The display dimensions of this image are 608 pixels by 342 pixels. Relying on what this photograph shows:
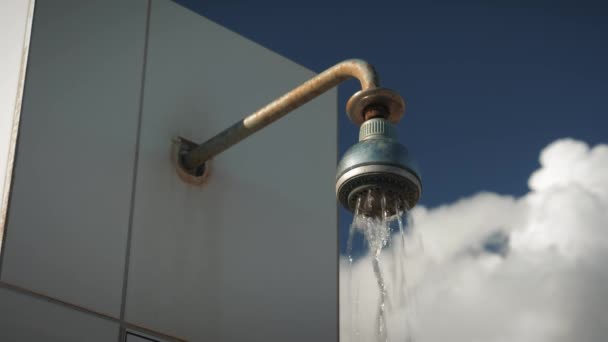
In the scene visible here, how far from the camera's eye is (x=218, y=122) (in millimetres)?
5730

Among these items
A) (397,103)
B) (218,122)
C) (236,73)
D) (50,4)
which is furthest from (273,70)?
(397,103)

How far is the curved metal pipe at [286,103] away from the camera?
457 centimetres

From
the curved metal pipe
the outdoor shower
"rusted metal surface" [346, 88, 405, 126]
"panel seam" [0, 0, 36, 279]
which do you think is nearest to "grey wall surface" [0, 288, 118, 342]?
"panel seam" [0, 0, 36, 279]

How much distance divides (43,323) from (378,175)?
4.92 feet

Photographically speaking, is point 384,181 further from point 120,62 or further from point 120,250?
point 120,62

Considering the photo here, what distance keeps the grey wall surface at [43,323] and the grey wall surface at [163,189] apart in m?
0.03

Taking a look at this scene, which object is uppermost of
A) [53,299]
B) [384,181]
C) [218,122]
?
[218,122]

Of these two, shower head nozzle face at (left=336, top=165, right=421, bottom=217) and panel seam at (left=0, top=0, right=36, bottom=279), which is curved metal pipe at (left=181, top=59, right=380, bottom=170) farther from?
panel seam at (left=0, top=0, right=36, bottom=279)

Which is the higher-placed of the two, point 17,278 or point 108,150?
point 108,150

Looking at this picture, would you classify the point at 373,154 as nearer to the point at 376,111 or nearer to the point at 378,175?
the point at 378,175

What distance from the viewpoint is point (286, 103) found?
4.83 meters

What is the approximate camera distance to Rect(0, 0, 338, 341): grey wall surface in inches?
187

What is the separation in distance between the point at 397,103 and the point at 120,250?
4.81 feet

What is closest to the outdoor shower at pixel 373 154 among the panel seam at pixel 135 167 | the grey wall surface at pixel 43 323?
the panel seam at pixel 135 167
